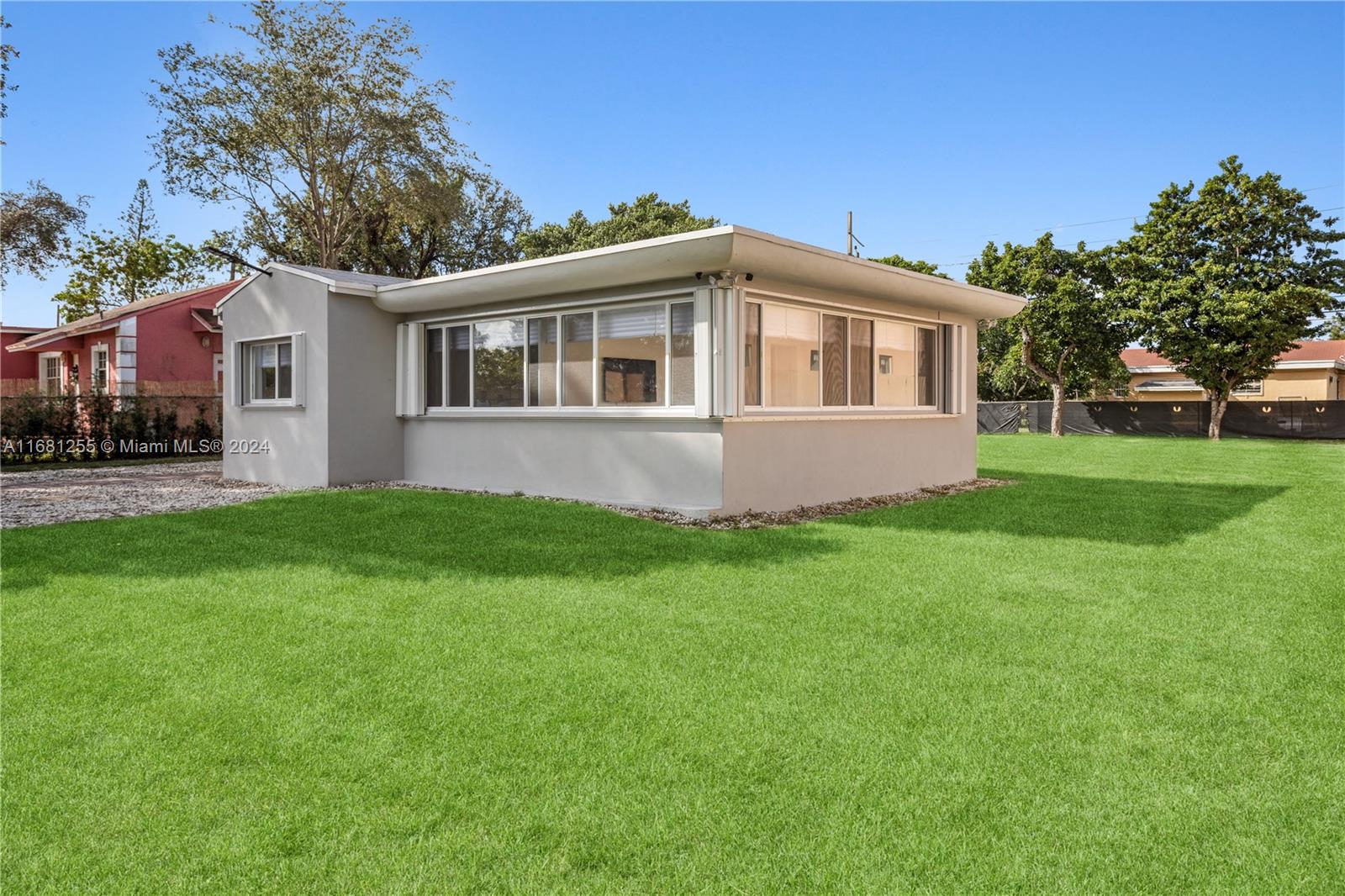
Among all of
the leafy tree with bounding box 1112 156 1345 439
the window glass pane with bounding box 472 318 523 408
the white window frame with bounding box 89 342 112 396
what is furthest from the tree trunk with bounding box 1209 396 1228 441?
the white window frame with bounding box 89 342 112 396

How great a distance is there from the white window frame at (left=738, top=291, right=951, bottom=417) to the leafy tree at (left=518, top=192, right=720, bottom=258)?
21.5m

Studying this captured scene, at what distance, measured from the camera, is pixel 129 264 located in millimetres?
30828

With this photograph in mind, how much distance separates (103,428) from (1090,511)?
1640 cm

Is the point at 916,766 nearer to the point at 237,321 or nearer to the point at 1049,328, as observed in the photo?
the point at 237,321

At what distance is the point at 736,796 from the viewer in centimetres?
254

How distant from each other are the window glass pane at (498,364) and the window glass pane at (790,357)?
3.01 metres

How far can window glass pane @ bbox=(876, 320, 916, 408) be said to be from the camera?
10.3m

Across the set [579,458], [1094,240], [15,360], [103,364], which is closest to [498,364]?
[579,458]

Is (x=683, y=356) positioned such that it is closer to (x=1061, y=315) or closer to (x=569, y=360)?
(x=569, y=360)

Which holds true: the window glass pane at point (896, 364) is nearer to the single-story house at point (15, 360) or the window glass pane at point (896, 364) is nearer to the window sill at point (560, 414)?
the window sill at point (560, 414)

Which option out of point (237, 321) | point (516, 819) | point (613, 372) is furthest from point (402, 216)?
point (516, 819)

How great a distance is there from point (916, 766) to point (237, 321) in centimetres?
1174

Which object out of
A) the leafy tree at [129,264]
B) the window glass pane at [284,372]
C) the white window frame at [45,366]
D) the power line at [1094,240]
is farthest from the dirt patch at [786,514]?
Result: the leafy tree at [129,264]

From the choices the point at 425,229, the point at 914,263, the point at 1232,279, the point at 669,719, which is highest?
the point at 425,229
